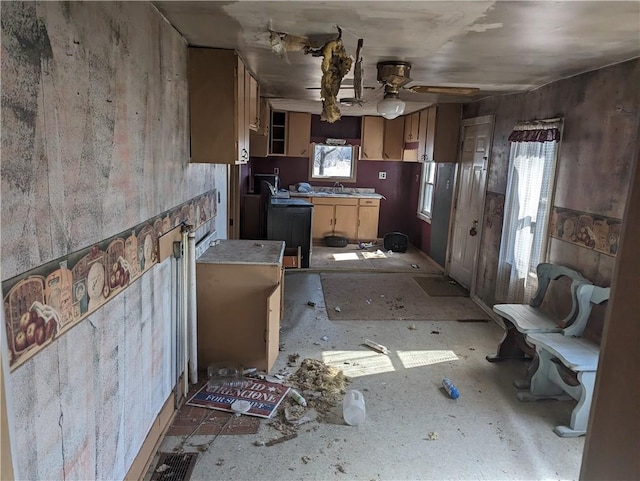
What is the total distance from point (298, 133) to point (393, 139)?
1466 mm

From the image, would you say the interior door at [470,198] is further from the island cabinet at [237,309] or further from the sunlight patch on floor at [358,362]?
the island cabinet at [237,309]

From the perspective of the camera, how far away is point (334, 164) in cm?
765

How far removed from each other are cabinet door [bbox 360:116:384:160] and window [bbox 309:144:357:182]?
2.33 ft

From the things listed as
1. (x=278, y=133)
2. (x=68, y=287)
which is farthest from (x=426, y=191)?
(x=68, y=287)

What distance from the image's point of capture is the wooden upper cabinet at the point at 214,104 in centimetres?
271

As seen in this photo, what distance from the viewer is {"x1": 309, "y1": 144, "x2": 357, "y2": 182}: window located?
7.59 m

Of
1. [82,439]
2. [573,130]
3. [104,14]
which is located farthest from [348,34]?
[82,439]

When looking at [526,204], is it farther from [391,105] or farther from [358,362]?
[358,362]

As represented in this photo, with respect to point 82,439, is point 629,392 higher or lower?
higher

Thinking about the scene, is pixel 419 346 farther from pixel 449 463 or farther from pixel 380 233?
pixel 380 233

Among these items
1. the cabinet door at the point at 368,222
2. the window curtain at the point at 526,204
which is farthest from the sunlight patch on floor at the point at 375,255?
the window curtain at the point at 526,204

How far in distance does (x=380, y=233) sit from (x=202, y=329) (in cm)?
507

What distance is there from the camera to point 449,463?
7.61 feet

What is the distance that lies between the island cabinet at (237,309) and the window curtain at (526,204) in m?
2.06
